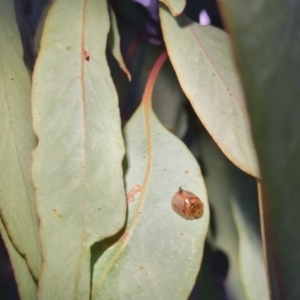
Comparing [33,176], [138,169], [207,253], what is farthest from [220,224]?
[33,176]

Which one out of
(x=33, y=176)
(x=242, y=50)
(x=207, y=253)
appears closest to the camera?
(x=242, y=50)

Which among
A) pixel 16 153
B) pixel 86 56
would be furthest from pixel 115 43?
pixel 16 153

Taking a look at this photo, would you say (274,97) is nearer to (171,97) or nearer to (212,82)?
(212,82)

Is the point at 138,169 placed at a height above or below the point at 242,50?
below

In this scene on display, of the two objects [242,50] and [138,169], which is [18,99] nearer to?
[138,169]

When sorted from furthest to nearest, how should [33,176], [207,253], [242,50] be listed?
[207,253]
[33,176]
[242,50]

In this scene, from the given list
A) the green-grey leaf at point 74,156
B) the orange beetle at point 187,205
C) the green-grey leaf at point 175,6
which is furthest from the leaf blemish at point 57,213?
the green-grey leaf at point 175,6

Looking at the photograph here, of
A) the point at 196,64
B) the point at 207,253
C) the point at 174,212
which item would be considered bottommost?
the point at 207,253
